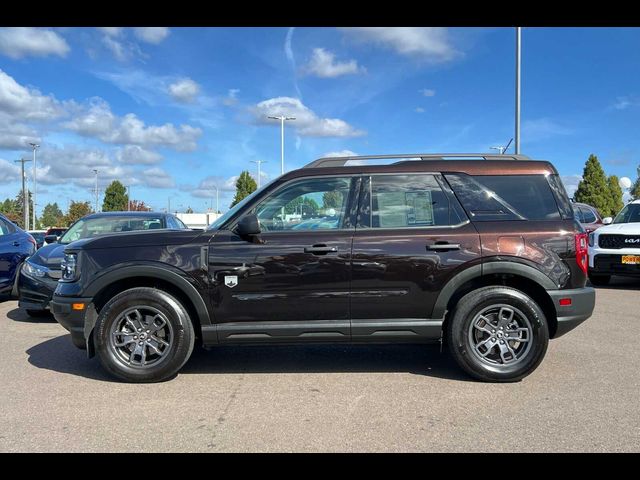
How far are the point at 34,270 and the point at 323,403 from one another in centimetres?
518

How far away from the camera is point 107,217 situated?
843 centimetres

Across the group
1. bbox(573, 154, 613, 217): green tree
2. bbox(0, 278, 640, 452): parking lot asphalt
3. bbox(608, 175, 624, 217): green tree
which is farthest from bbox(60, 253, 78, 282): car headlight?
bbox(608, 175, 624, 217): green tree

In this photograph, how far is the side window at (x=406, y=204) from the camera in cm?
455

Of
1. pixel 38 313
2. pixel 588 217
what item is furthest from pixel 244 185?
pixel 38 313

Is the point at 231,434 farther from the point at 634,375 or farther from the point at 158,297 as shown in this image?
the point at 634,375

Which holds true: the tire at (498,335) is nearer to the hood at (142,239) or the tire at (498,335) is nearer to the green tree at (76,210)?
the hood at (142,239)

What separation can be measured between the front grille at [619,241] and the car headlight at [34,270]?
10.2m

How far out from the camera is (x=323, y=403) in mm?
3984

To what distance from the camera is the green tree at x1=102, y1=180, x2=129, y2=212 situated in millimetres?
53688

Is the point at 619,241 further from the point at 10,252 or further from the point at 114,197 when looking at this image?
the point at 114,197
